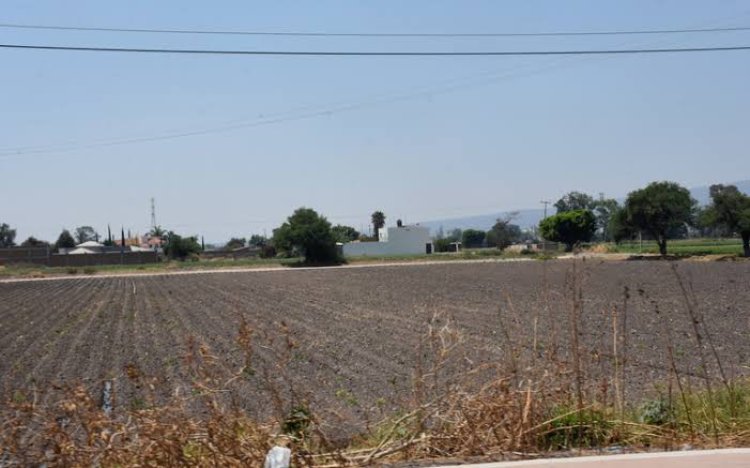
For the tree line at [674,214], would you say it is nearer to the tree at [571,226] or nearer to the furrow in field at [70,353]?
the tree at [571,226]

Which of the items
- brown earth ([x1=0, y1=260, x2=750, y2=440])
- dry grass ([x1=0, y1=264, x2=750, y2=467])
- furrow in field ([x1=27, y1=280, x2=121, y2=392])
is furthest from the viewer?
furrow in field ([x1=27, y1=280, x2=121, y2=392])

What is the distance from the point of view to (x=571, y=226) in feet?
455

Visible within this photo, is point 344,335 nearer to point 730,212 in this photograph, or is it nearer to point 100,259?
point 730,212

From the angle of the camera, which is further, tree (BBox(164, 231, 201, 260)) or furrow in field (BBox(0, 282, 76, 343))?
tree (BBox(164, 231, 201, 260))

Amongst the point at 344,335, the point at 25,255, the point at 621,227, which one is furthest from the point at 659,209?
the point at 25,255

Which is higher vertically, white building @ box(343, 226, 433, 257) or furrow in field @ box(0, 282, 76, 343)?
white building @ box(343, 226, 433, 257)

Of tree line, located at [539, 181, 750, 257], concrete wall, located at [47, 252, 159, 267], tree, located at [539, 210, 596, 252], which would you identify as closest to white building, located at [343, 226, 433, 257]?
tree, located at [539, 210, 596, 252]

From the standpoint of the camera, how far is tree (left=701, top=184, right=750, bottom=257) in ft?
282

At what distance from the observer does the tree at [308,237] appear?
112 meters

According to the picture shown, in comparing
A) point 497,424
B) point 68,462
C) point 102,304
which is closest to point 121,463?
point 68,462

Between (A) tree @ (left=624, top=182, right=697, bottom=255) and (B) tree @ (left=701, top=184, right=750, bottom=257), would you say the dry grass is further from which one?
(A) tree @ (left=624, top=182, right=697, bottom=255)

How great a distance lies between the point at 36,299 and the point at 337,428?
49553 mm

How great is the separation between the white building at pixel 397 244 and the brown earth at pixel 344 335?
102970 mm

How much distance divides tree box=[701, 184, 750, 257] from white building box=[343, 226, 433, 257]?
72.7 m
